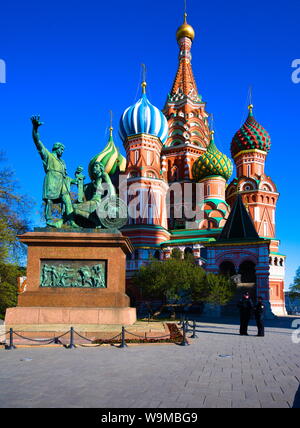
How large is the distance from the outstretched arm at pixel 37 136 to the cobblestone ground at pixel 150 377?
274 inches

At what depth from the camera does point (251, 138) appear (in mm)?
45281

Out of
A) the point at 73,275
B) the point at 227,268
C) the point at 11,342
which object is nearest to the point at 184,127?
the point at 227,268

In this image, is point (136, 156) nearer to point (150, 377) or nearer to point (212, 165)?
point (212, 165)

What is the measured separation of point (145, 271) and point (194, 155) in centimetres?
2404

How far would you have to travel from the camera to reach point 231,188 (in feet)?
156

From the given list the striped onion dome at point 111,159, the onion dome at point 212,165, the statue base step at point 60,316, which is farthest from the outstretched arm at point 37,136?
the striped onion dome at point 111,159

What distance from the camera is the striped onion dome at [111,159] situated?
164 ft

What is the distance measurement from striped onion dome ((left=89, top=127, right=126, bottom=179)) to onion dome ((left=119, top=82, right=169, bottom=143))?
662cm

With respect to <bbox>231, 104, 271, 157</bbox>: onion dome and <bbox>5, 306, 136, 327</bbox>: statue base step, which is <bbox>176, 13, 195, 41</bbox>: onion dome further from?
<bbox>5, 306, 136, 327</bbox>: statue base step

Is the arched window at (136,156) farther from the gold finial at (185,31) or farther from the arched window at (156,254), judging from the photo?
the gold finial at (185,31)

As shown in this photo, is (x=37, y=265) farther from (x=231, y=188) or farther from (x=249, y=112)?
(x=249, y=112)

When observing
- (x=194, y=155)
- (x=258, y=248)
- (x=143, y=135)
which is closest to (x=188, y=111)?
(x=194, y=155)

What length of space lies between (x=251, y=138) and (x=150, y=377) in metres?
41.4

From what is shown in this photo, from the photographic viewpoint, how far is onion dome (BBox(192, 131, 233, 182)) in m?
43.2
